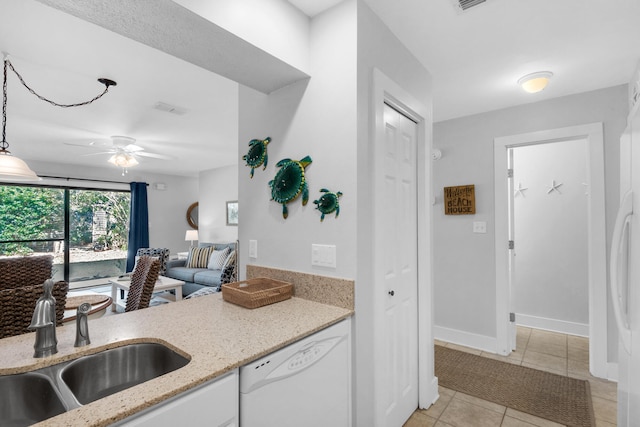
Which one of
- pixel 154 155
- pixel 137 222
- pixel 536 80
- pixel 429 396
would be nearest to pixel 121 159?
pixel 154 155

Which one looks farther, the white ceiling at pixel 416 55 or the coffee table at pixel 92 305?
the coffee table at pixel 92 305

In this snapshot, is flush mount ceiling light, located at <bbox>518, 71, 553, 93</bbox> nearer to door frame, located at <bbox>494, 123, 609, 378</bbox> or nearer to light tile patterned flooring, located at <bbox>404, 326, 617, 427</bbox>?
door frame, located at <bbox>494, 123, 609, 378</bbox>

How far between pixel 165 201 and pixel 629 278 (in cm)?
778

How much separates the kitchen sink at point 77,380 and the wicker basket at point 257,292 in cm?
45

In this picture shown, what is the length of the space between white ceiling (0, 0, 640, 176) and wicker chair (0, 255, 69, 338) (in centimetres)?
140

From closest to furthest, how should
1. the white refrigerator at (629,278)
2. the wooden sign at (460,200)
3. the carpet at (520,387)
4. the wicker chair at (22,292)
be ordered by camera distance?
the white refrigerator at (629,278), the wicker chair at (22,292), the carpet at (520,387), the wooden sign at (460,200)

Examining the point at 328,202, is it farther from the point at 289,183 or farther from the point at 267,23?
the point at 267,23

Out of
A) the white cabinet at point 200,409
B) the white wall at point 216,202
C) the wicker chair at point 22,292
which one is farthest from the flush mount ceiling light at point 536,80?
the white wall at point 216,202

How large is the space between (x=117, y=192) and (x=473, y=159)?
683 centimetres

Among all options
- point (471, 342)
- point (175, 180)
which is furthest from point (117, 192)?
point (471, 342)

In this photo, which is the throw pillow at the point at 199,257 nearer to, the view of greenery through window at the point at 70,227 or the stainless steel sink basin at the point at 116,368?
the view of greenery through window at the point at 70,227

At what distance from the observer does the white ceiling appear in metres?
1.70

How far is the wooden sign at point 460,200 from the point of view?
3.12 meters

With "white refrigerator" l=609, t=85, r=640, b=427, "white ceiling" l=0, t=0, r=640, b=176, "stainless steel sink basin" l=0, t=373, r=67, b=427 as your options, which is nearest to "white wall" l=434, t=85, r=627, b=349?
"white ceiling" l=0, t=0, r=640, b=176
